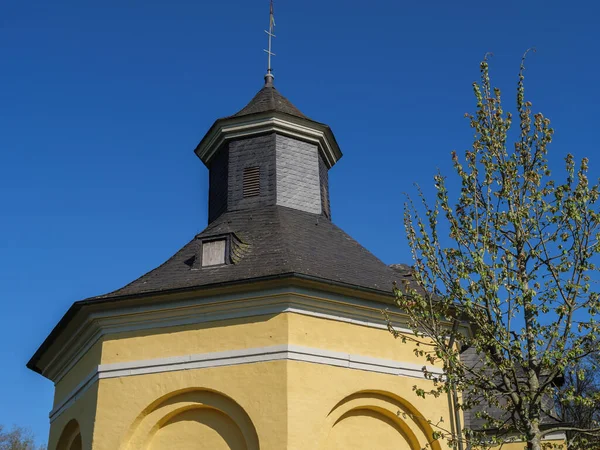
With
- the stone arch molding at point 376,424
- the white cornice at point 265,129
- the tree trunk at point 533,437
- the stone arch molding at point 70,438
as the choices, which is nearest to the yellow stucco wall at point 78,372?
the stone arch molding at point 70,438

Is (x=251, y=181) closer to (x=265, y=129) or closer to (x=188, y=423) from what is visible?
(x=265, y=129)

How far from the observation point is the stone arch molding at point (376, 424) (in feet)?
37.0

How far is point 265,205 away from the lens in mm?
14781

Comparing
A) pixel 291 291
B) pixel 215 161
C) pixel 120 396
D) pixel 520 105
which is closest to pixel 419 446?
pixel 291 291

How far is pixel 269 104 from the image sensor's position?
16.5 meters

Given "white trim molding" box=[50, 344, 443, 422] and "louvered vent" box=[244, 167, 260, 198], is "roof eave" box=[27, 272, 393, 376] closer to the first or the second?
"white trim molding" box=[50, 344, 443, 422]

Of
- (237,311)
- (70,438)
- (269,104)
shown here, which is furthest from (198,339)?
(269,104)

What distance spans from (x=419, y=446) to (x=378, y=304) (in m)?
2.35

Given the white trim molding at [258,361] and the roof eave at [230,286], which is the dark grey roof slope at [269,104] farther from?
the white trim molding at [258,361]

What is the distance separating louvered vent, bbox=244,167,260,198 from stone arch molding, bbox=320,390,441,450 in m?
5.27

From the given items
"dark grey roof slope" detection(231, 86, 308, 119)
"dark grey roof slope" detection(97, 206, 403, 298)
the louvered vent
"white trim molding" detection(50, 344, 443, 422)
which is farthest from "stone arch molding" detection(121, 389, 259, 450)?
"dark grey roof slope" detection(231, 86, 308, 119)

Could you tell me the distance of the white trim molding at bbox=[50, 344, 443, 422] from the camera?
11055 millimetres

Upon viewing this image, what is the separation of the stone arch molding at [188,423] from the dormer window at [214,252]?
7.63 feet

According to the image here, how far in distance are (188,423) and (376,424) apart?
9.76ft
